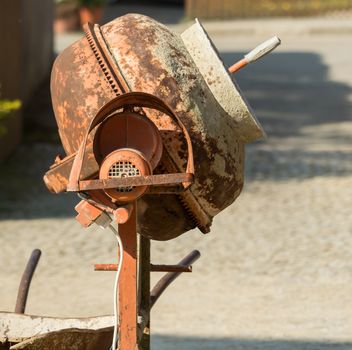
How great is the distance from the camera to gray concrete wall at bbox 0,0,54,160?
12.4 metres

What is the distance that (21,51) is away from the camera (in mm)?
13875

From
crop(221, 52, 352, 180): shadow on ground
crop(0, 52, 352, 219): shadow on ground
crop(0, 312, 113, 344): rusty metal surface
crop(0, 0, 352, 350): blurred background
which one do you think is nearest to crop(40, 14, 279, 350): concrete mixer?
crop(0, 312, 113, 344): rusty metal surface

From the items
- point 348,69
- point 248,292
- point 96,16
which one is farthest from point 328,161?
point 96,16

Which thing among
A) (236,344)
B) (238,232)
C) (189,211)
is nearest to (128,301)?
(189,211)

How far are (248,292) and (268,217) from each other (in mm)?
2273

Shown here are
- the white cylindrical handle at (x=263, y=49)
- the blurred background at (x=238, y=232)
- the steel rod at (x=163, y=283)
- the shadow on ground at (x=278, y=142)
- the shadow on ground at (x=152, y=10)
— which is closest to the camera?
the white cylindrical handle at (x=263, y=49)

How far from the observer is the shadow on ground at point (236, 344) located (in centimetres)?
675

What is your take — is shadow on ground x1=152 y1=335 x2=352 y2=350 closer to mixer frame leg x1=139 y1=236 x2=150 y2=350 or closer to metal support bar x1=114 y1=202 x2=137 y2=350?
mixer frame leg x1=139 y1=236 x2=150 y2=350

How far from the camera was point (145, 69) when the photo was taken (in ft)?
14.8

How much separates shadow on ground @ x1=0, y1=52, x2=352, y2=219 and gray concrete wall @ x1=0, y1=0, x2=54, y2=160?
324mm

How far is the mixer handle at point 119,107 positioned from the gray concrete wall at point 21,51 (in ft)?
26.3

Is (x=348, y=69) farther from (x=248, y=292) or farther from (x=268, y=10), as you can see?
(x=248, y=292)

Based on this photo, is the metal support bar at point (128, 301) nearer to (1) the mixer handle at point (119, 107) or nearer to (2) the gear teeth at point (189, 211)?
(1) the mixer handle at point (119, 107)

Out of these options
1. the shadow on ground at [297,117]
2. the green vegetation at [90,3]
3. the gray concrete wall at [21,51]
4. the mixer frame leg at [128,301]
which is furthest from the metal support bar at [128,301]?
the green vegetation at [90,3]
